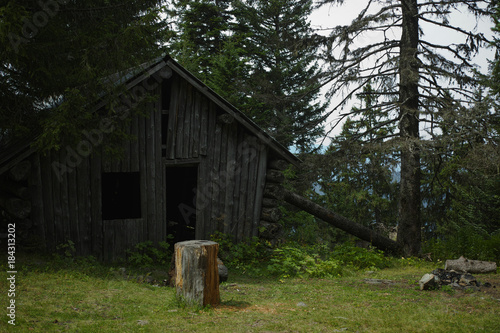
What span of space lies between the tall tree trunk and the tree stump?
8.00 meters

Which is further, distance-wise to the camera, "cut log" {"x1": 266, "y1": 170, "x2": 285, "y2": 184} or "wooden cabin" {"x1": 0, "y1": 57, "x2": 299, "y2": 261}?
"cut log" {"x1": 266, "y1": 170, "x2": 285, "y2": 184}

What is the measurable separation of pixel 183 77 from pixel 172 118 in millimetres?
1116

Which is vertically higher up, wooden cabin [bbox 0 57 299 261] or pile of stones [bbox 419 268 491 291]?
wooden cabin [bbox 0 57 299 261]

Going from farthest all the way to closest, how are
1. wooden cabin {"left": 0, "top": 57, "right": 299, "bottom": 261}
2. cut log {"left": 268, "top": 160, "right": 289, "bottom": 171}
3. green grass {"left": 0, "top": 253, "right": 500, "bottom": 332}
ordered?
1. cut log {"left": 268, "top": 160, "right": 289, "bottom": 171}
2. wooden cabin {"left": 0, "top": 57, "right": 299, "bottom": 261}
3. green grass {"left": 0, "top": 253, "right": 500, "bottom": 332}

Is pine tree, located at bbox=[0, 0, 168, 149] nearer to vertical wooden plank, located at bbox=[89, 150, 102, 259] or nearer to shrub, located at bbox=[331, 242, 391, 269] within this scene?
vertical wooden plank, located at bbox=[89, 150, 102, 259]

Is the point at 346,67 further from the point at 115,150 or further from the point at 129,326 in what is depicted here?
the point at 129,326

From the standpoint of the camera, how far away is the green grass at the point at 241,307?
218 inches

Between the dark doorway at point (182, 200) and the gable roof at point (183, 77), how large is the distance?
3.39 meters

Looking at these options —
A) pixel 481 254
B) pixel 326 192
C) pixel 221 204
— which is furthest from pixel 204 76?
pixel 481 254

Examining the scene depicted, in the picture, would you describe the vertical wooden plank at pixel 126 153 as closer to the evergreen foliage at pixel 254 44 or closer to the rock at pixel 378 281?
the rock at pixel 378 281

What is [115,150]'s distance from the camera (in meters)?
9.38

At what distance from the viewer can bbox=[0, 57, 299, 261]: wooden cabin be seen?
9.20 meters

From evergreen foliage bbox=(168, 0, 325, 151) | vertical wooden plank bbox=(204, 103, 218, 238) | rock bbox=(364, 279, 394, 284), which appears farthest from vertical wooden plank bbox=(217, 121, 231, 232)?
evergreen foliage bbox=(168, 0, 325, 151)

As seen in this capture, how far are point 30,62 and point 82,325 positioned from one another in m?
5.70
